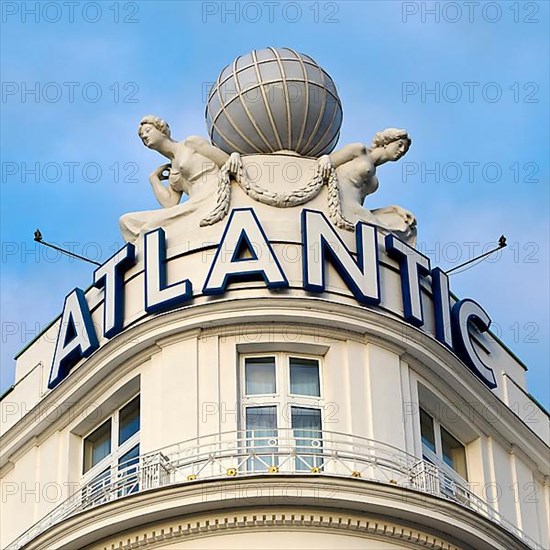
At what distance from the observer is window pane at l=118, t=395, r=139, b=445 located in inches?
1638

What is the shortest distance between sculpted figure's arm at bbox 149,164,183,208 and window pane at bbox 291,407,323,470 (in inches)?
251

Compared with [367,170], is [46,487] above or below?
below

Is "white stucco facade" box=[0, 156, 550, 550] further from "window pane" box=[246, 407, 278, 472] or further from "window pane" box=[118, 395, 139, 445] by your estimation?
"window pane" box=[118, 395, 139, 445]

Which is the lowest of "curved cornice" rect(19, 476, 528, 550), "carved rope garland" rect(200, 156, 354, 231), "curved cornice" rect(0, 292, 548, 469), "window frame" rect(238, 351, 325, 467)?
"curved cornice" rect(19, 476, 528, 550)

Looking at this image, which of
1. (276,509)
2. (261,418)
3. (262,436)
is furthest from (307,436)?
(276,509)

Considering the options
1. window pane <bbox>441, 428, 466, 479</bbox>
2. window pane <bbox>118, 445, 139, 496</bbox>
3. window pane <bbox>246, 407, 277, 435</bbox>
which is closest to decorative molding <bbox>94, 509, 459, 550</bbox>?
window pane <bbox>118, 445, 139, 496</bbox>

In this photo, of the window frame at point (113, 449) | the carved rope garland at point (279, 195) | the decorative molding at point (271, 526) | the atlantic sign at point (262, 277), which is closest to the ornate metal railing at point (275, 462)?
the decorative molding at point (271, 526)

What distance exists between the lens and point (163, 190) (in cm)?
4453

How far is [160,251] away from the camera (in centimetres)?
4175

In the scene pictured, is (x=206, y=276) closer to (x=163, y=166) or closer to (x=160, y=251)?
(x=160, y=251)

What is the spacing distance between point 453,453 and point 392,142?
680cm

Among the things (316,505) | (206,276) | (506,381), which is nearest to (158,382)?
(206,276)

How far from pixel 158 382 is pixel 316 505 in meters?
4.84

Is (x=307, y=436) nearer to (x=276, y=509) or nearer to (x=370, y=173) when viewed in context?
(x=276, y=509)
